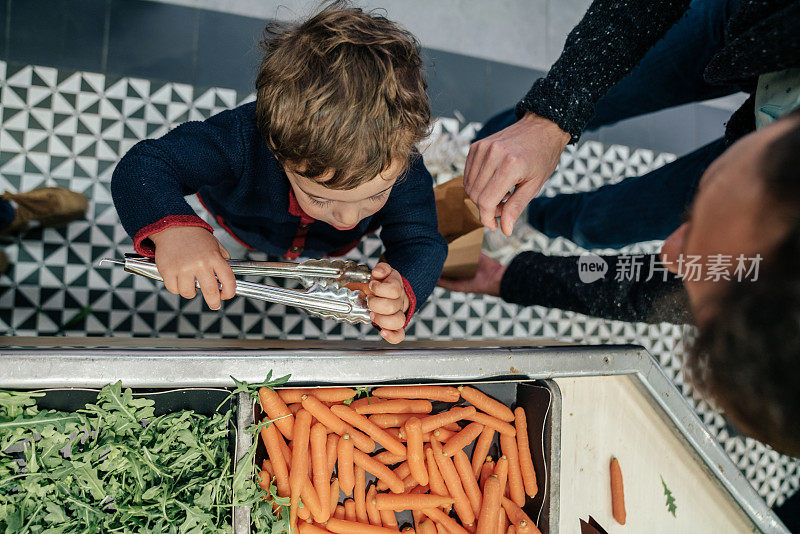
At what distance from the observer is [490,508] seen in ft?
3.16

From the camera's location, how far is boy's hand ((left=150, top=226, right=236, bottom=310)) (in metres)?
0.81

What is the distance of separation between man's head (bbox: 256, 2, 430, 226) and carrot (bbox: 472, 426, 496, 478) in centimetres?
53

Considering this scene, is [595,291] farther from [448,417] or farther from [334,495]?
[334,495]

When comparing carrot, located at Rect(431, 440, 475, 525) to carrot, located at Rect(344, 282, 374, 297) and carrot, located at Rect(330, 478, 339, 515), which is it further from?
carrot, located at Rect(344, 282, 374, 297)

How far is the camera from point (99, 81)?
156 centimetres

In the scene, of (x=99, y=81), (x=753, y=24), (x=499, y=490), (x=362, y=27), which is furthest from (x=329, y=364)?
(x=99, y=81)

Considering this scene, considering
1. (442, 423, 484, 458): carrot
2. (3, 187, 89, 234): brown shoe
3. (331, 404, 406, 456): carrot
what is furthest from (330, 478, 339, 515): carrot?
(3, 187, 89, 234): brown shoe

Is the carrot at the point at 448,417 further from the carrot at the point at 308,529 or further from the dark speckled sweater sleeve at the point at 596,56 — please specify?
the dark speckled sweater sleeve at the point at 596,56

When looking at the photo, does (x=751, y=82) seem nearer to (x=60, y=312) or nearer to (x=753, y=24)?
(x=753, y=24)

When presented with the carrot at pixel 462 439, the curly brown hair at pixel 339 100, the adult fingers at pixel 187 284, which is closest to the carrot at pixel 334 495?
the carrot at pixel 462 439

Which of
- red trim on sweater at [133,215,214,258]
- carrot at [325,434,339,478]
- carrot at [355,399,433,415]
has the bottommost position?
carrot at [325,434,339,478]

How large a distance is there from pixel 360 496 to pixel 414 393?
231mm

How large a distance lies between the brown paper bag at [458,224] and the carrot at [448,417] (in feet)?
1.50

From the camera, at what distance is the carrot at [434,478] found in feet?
3.23
